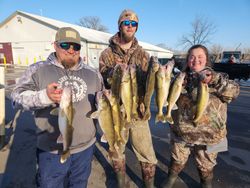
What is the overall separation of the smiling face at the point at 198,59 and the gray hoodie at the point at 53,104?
1.40m

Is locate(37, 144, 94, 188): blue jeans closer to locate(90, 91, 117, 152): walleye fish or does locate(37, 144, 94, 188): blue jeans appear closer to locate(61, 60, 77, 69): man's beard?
locate(90, 91, 117, 152): walleye fish

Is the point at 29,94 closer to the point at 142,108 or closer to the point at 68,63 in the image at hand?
the point at 68,63

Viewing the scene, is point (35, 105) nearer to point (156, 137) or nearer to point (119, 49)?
point (119, 49)

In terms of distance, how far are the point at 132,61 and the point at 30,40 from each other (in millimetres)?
25614

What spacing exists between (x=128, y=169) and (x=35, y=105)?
8.18ft

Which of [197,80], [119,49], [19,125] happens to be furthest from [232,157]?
[19,125]

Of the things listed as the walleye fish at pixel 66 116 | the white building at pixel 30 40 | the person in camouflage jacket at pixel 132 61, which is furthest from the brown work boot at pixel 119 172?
the white building at pixel 30 40

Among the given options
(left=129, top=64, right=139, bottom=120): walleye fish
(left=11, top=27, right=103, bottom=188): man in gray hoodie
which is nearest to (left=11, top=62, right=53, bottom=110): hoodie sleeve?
(left=11, top=27, right=103, bottom=188): man in gray hoodie

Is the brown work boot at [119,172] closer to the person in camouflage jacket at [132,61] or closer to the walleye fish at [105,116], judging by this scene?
the person in camouflage jacket at [132,61]

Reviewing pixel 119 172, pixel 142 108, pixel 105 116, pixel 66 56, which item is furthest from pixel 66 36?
pixel 119 172

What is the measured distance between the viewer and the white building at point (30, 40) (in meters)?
23.3

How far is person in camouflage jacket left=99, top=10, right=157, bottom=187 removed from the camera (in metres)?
2.93

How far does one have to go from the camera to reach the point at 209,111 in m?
2.82

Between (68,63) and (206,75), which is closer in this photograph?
(68,63)
